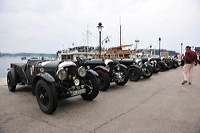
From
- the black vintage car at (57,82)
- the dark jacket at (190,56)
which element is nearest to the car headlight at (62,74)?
the black vintage car at (57,82)

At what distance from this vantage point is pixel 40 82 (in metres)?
3.88

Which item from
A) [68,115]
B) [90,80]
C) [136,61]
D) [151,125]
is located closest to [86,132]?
[68,115]

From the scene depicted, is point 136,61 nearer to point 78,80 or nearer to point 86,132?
point 78,80

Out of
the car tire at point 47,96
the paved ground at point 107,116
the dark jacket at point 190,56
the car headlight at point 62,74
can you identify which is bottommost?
the paved ground at point 107,116

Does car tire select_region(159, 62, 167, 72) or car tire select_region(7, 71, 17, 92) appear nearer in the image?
car tire select_region(7, 71, 17, 92)

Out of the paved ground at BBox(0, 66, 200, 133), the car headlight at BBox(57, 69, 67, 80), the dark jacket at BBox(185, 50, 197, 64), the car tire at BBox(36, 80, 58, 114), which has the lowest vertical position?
the paved ground at BBox(0, 66, 200, 133)

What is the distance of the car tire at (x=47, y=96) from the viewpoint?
356cm

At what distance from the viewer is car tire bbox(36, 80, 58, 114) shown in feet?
11.7

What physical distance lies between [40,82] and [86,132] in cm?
188

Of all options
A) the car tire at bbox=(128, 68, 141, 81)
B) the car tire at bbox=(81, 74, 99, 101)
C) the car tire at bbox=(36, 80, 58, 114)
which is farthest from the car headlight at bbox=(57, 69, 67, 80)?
the car tire at bbox=(128, 68, 141, 81)

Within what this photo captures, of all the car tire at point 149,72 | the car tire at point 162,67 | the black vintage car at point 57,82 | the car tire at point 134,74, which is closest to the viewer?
the black vintage car at point 57,82

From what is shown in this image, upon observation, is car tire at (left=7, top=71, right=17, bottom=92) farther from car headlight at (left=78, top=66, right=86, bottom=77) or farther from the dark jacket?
the dark jacket

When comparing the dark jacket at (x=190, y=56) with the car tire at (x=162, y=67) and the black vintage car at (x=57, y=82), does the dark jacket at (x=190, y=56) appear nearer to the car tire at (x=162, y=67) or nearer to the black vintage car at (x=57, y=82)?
the black vintage car at (x=57, y=82)

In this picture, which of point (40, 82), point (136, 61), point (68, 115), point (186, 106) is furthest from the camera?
point (136, 61)
